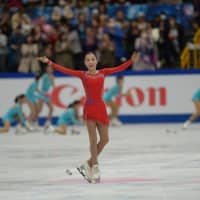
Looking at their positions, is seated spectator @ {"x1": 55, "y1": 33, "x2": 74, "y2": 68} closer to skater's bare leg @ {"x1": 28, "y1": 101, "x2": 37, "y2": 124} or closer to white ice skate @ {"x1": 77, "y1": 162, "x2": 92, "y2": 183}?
skater's bare leg @ {"x1": 28, "y1": 101, "x2": 37, "y2": 124}

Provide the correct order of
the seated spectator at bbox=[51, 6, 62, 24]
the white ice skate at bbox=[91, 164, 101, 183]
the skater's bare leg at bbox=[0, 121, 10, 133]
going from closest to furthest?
the white ice skate at bbox=[91, 164, 101, 183]
the skater's bare leg at bbox=[0, 121, 10, 133]
the seated spectator at bbox=[51, 6, 62, 24]

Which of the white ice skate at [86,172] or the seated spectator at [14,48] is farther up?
the white ice skate at [86,172]

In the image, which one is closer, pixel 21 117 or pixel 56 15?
pixel 21 117

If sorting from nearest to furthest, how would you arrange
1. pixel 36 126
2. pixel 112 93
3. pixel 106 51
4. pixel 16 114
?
1. pixel 16 114
2. pixel 36 126
3. pixel 112 93
4. pixel 106 51

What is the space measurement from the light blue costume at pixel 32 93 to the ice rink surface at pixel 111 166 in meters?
1.63

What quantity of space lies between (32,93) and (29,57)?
1.63 meters

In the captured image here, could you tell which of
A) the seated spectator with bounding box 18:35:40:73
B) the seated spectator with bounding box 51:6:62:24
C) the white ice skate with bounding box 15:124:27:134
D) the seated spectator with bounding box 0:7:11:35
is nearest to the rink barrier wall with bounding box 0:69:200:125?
the seated spectator with bounding box 18:35:40:73

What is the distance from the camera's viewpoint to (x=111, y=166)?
12.2 metres

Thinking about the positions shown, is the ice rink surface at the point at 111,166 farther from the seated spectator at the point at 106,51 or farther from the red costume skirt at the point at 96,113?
the seated spectator at the point at 106,51

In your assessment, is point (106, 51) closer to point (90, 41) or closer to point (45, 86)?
point (90, 41)

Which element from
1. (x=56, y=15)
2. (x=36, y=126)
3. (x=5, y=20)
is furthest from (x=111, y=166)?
(x=5, y=20)

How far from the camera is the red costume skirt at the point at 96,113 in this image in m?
10.5

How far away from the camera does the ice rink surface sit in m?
9.12

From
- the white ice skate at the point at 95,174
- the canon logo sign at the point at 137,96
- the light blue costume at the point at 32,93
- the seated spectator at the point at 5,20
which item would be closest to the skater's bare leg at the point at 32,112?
the light blue costume at the point at 32,93
